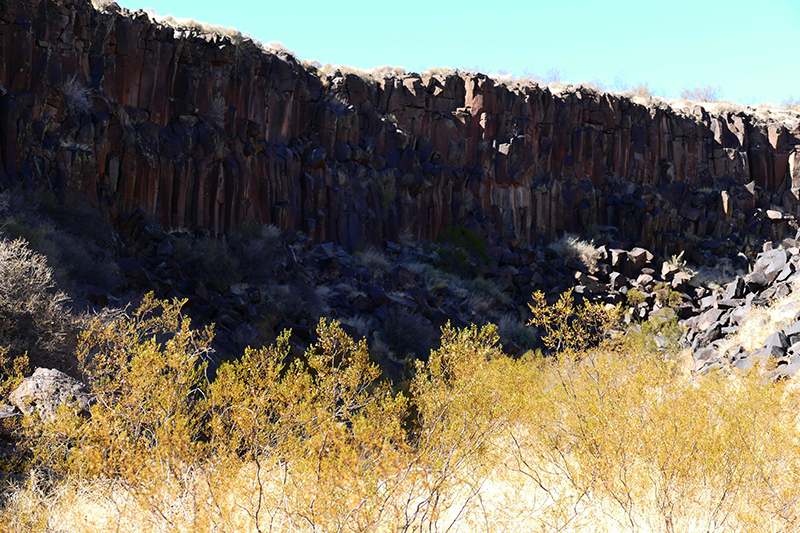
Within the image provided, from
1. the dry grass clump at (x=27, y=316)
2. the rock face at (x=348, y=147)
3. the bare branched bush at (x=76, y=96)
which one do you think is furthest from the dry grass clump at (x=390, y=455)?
the rock face at (x=348, y=147)

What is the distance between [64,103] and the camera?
17094 millimetres

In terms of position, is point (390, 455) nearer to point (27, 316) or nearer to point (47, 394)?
point (47, 394)

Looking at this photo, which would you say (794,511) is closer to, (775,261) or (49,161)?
(49,161)

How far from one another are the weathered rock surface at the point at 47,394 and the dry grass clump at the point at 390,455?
16.7 inches

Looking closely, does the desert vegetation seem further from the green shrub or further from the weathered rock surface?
the green shrub

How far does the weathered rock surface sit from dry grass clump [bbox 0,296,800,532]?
424 millimetres

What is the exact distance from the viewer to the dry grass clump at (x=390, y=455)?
5.27 meters

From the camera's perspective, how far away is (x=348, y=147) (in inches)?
1056

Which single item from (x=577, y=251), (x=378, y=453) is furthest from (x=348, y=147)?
(x=378, y=453)

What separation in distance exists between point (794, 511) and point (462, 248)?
67.8 ft

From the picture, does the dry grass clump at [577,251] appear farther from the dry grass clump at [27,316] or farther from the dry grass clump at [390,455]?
the dry grass clump at [27,316]

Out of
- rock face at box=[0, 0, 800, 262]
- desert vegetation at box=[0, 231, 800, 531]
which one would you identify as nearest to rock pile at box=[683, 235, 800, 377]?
desert vegetation at box=[0, 231, 800, 531]

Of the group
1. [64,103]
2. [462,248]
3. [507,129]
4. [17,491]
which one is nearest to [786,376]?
[17,491]

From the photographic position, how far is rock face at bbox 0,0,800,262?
1739 cm
